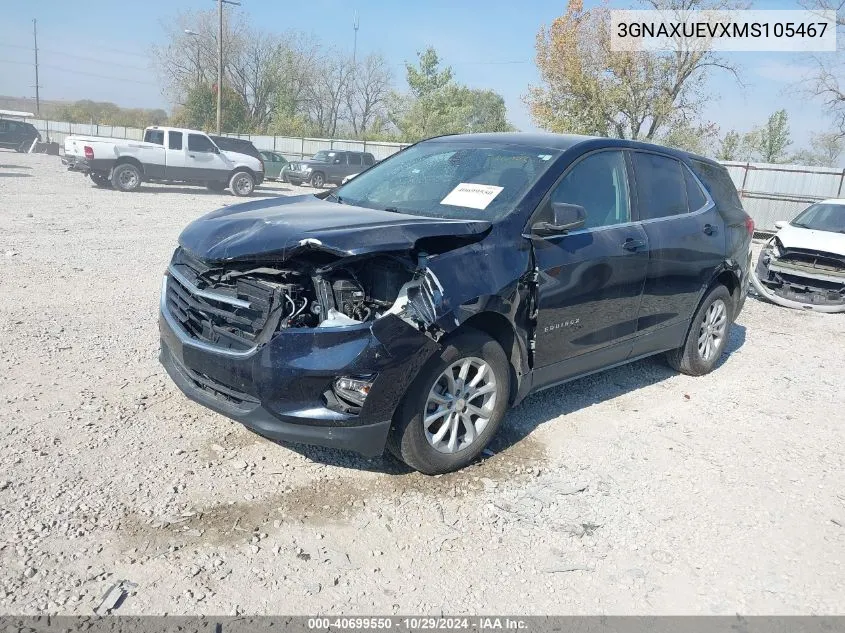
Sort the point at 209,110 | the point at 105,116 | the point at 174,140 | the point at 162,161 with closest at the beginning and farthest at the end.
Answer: the point at 162,161
the point at 174,140
the point at 209,110
the point at 105,116

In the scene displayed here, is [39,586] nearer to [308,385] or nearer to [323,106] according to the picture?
[308,385]

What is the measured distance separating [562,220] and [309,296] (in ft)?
5.16

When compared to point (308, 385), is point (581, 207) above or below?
above

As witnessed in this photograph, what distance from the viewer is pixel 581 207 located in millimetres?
4031

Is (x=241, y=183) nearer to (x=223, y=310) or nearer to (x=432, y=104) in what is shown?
(x=223, y=310)

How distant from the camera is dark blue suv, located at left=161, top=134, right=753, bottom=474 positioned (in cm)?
323

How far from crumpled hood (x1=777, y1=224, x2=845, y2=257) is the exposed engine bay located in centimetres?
794

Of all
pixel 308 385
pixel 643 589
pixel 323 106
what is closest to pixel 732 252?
pixel 643 589

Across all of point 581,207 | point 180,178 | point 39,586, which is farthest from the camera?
point 180,178

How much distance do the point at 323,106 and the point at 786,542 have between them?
66.9 m

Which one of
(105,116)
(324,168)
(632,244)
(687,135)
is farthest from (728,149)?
(105,116)

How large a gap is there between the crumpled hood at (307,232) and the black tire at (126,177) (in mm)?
17113

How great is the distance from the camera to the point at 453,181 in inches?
172

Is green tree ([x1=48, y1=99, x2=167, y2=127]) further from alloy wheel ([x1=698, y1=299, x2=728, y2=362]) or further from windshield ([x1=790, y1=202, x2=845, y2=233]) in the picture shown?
alloy wheel ([x1=698, y1=299, x2=728, y2=362])
